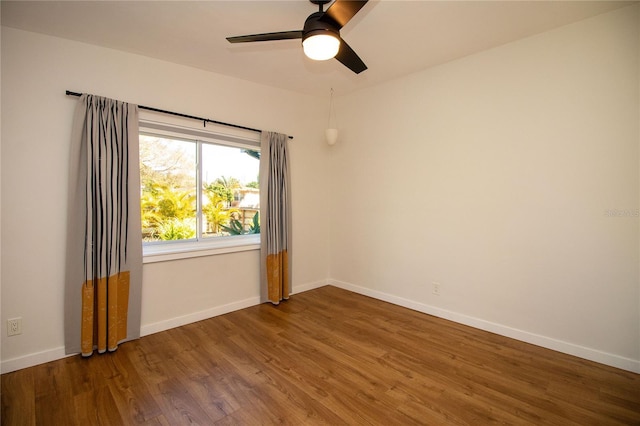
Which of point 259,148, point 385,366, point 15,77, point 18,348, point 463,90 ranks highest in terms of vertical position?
point 463,90

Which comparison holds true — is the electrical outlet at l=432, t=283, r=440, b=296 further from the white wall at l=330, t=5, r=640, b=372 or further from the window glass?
the window glass

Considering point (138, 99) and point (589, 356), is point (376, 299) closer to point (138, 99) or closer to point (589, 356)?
point (589, 356)

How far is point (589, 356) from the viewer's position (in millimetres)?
2236

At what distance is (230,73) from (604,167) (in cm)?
350

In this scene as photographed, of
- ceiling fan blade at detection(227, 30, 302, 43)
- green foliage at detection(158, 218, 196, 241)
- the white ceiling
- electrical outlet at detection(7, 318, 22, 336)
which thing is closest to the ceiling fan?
ceiling fan blade at detection(227, 30, 302, 43)

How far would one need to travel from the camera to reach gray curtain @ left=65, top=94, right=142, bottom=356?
2273 millimetres

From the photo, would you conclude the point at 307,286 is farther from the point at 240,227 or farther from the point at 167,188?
the point at 167,188

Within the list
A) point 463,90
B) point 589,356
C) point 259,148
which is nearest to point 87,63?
point 259,148

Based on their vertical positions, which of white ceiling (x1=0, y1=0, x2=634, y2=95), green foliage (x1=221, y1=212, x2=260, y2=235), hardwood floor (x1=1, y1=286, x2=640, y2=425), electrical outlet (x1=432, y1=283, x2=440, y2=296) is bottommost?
hardwood floor (x1=1, y1=286, x2=640, y2=425)

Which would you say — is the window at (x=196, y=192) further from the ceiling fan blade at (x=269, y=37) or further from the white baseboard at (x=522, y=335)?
the white baseboard at (x=522, y=335)

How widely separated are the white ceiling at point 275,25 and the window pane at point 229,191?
3.16ft

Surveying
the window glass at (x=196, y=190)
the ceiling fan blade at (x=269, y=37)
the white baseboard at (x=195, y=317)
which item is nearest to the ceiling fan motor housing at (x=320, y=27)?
the ceiling fan blade at (x=269, y=37)

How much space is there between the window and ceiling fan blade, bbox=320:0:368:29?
1.93m

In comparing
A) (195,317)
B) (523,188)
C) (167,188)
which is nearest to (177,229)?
(167,188)
